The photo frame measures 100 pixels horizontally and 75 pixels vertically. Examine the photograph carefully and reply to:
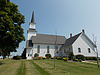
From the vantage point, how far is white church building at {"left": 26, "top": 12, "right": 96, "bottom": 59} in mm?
35844

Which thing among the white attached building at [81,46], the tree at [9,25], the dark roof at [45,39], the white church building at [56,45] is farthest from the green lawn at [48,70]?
the dark roof at [45,39]

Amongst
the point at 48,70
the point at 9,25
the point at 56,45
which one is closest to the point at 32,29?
the point at 56,45

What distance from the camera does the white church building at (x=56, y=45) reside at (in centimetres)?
3584

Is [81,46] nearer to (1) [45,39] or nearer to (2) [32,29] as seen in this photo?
(1) [45,39]

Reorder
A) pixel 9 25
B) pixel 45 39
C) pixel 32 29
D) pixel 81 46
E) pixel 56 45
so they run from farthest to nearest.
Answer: pixel 32 29 < pixel 45 39 < pixel 56 45 < pixel 81 46 < pixel 9 25

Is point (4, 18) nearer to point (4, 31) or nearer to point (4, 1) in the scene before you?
point (4, 31)

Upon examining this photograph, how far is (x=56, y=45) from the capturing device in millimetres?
44625

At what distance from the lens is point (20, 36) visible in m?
19.0

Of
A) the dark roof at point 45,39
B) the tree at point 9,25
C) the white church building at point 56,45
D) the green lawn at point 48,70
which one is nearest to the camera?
the green lawn at point 48,70

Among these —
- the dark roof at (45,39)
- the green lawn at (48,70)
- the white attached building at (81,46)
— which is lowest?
the green lawn at (48,70)

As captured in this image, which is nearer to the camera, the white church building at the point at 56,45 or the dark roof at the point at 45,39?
the white church building at the point at 56,45

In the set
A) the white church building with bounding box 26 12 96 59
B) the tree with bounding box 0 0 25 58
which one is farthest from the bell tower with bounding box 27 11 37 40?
the tree with bounding box 0 0 25 58

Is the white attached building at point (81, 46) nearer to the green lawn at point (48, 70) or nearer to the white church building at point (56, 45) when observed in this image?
the white church building at point (56, 45)

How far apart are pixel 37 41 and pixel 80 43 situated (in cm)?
1879
